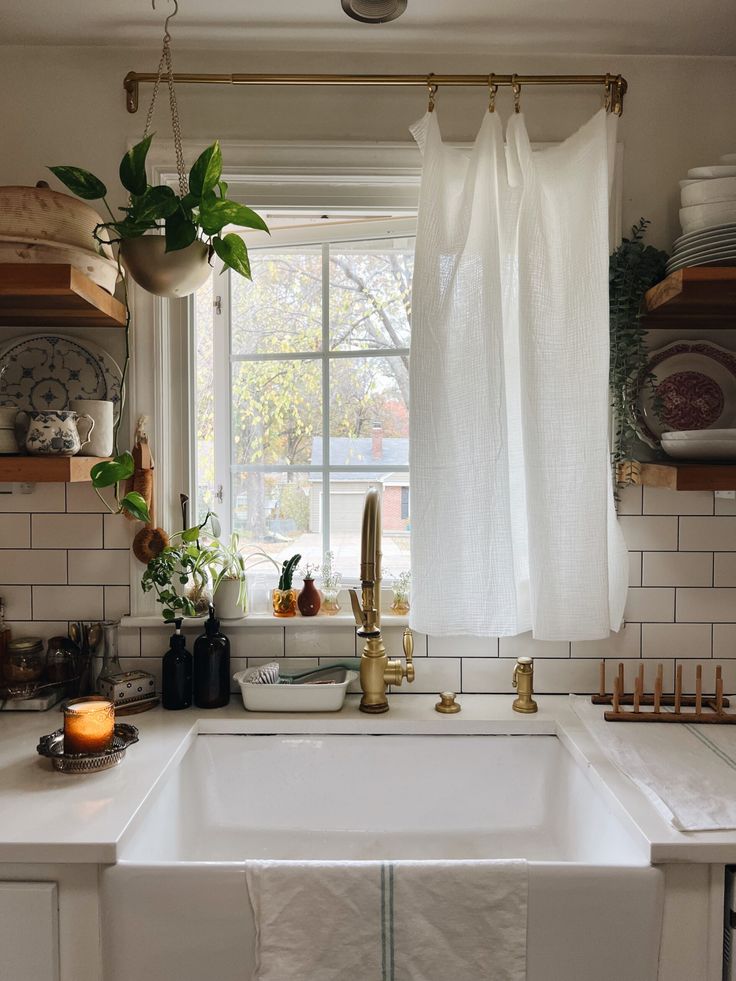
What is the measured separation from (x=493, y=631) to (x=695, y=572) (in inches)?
21.0

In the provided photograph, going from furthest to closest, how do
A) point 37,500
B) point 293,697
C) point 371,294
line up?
point 371,294 → point 37,500 → point 293,697

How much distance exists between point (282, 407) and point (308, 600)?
481 millimetres

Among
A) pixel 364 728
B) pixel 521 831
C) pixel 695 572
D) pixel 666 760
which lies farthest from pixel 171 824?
pixel 695 572

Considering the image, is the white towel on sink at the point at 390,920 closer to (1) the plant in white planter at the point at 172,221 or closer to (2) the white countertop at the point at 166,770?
(2) the white countertop at the point at 166,770

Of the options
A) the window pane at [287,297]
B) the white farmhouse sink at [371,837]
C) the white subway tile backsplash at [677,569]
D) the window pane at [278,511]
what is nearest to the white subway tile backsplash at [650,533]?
the white subway tile backsplash at [677,569]

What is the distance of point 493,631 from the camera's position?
1.59m

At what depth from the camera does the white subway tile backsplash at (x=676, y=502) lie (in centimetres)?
174

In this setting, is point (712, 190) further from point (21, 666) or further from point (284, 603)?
point (21, 666)

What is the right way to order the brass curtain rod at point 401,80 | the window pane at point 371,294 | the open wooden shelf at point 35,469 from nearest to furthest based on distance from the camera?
the open wooden shelf at point 35,469
the brass curtain rod at point 401,80
the window pane at point 371,294

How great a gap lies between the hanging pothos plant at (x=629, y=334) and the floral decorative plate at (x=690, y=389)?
0.02 metres

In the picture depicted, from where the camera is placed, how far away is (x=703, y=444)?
146cm

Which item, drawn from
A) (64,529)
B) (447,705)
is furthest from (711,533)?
(64,529)

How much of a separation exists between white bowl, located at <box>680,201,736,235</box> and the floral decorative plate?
26cm

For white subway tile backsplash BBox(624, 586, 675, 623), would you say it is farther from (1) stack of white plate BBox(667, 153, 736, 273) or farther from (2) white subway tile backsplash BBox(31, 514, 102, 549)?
(2) white subway tile backsplash BBox(31, 514, 102, 549)
